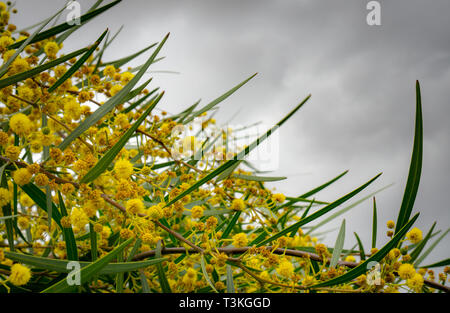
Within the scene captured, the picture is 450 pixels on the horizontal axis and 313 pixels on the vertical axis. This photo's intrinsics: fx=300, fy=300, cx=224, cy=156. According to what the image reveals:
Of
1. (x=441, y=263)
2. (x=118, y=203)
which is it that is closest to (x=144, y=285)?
(x=118, y=203)

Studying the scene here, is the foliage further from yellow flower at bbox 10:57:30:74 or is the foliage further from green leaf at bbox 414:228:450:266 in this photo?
green leaf at bbox 414:228:450:266

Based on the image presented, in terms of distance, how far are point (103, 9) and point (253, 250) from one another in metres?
0.66

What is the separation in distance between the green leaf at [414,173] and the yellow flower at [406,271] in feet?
0.37

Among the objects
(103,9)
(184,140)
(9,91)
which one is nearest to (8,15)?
(9,91)

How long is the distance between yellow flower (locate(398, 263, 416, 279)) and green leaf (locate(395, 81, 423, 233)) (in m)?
0.11

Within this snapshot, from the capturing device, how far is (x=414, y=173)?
670 millimetres

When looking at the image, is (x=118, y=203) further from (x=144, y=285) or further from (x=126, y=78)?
(x=126, y=78)

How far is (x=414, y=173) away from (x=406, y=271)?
219 mm

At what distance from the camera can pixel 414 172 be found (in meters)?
0.67

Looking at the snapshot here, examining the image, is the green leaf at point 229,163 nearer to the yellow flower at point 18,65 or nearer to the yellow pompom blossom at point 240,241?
the yellow pompom blossom at point 240,241

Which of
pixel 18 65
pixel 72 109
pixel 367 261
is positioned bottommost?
pixel 367 261

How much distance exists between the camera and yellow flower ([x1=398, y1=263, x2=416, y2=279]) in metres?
0.67
